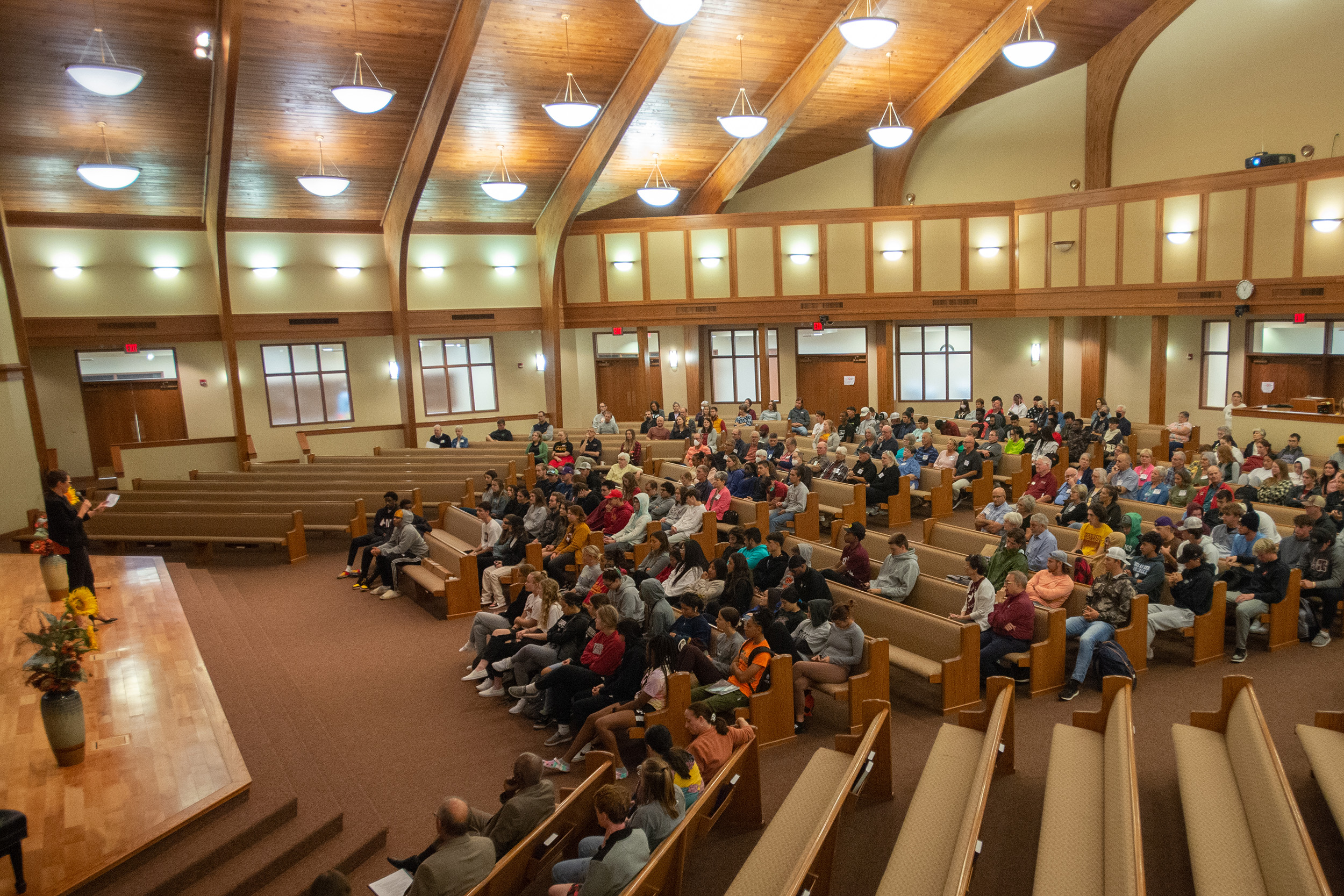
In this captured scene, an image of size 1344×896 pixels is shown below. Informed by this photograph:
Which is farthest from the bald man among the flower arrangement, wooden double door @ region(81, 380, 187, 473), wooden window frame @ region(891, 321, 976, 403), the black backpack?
wooden window frame @ region(891, 321, 976, 403)

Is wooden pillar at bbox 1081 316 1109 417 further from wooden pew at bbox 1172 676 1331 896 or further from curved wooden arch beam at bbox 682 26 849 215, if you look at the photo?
wooden pew at bbox 1172 676 1331 896

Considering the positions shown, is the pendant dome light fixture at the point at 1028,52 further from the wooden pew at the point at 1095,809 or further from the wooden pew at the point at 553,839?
the wooden pew at the point at 553,839

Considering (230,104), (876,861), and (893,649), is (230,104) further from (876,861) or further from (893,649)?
(876,861)

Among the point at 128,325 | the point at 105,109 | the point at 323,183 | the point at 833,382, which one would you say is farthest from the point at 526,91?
the point at 833,382

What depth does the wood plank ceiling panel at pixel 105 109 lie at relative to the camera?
9.74 meters

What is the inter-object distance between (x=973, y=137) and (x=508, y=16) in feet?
28.6

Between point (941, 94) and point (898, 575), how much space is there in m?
10.4

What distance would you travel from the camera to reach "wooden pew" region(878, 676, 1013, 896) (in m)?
3.41

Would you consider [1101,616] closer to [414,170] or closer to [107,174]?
[414,170]

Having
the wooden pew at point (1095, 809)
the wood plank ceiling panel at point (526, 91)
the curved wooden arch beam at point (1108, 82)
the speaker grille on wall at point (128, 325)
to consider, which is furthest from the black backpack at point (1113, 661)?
the speaker grille on wall at point (128, 325)

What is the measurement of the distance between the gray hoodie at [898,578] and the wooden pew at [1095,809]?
1992 mm

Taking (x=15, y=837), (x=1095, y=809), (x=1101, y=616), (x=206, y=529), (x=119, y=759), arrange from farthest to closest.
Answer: (x=206, y=529) → (x=1101, y=616) → (x=119, y=759) → (x=1095, y=809) → (x=15, y=837)

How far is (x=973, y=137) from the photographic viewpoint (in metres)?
15.7

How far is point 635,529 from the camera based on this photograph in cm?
915
